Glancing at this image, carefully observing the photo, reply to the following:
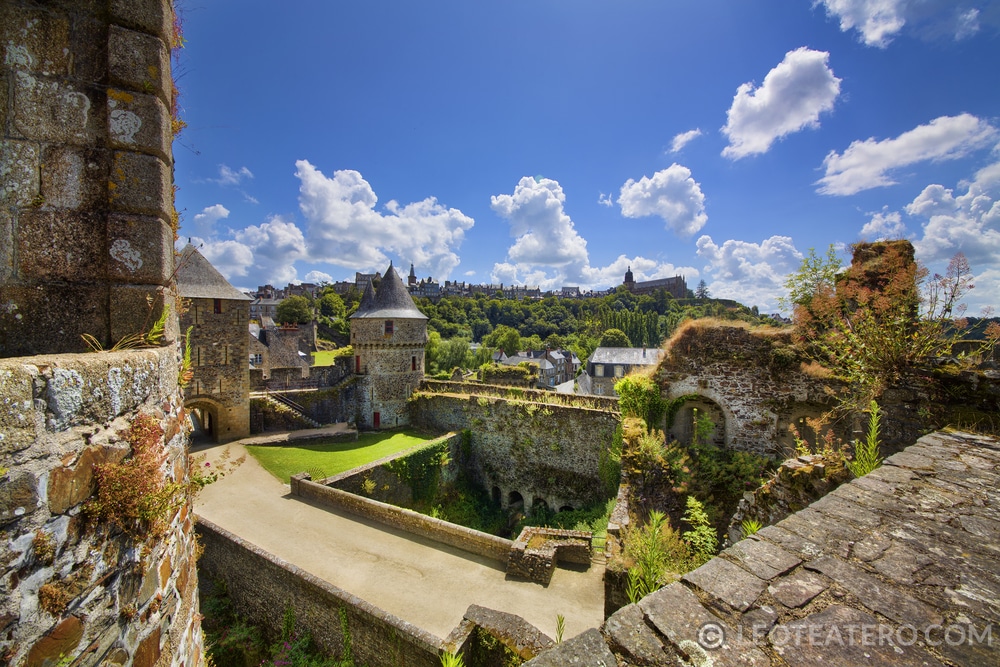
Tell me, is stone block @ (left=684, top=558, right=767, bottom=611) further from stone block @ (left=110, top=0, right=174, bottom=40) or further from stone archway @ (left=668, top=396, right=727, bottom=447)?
stone archway @ (left=668, top=396, right=727, bottom=447)

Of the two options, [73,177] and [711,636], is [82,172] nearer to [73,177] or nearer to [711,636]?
[73,177]

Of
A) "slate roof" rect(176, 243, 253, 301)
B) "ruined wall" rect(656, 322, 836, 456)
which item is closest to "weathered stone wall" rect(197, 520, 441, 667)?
"ruined wall" rect(656, 322, 836, 456)

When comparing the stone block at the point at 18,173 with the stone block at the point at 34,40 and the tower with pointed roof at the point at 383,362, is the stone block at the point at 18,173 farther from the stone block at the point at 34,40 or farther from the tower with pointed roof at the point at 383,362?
the tower with pointed roof at the point at 383,362

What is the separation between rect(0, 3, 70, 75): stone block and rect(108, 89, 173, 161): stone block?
22cm

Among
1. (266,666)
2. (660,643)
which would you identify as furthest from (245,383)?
(660,643)

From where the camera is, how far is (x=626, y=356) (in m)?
41.9

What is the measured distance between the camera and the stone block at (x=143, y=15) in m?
2.27

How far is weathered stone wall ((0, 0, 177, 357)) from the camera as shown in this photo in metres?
1.97

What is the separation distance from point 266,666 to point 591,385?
1433 inches

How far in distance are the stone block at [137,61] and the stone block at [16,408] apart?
1783 millimetres

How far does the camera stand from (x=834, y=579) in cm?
222

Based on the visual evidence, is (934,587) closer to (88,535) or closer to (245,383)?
(88,535)

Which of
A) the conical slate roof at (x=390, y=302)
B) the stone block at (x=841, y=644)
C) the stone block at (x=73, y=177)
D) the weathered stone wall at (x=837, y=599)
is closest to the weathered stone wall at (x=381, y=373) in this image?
the conical slate roof at (x=390, y=302)

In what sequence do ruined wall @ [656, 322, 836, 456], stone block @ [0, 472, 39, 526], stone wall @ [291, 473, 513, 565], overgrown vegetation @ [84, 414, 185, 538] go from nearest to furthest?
stone block @ [0, 472, 39, 526] < overgrown vegetation @ [84, 414, 185, 538] < stone wall @ [291, 473, 513, 565] < ruined wall @ [656, 322, 836, 456]
